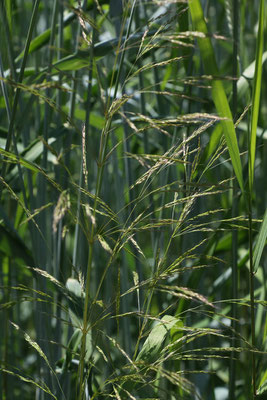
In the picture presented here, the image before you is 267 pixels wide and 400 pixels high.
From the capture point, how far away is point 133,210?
62 centimetres

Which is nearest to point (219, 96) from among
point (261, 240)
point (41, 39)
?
point (261, 240)

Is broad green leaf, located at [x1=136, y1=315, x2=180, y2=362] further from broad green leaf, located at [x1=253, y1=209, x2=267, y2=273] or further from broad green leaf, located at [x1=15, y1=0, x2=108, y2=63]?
broad green leaf, located at [x1=15, y1=0, x2=108, y2=63]

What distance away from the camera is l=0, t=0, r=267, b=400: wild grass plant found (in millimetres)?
499

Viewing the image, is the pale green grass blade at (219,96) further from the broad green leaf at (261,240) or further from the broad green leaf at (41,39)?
the broad green leaf at (41,39)

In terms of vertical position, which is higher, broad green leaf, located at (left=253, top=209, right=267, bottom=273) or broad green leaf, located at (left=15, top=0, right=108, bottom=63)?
broad green leaf, located at (left=15, top=0, right=108, bottom=63)

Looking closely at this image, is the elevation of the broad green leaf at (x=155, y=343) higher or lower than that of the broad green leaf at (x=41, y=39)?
lower

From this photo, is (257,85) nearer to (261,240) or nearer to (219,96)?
(219,96)

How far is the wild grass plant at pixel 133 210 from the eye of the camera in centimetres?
50

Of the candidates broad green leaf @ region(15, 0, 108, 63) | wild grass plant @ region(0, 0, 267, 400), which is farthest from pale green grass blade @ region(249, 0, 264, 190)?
broad green leaf @ region(15, 0, 108, 63)

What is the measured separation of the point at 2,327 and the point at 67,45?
1.75 ft

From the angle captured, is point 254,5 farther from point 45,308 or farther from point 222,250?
point 45,308

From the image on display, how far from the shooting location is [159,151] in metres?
1.30

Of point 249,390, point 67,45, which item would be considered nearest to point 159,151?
point 67,45

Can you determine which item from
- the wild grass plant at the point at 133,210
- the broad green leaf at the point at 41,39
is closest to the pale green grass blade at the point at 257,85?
the wild grass plant at the point at 133,210
